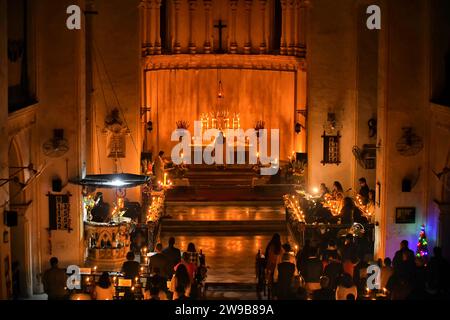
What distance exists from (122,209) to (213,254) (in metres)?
3.20

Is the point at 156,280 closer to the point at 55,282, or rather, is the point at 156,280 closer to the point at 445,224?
the point at 55,282

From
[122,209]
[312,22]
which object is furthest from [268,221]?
[312,22]

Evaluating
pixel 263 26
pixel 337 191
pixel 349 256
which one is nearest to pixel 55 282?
pixel 349 256

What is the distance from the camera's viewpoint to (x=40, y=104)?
83.5ft

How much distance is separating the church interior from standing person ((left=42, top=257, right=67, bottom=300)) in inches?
1.1

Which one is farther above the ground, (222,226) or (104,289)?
(222,226)

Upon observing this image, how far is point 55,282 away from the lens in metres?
20.6

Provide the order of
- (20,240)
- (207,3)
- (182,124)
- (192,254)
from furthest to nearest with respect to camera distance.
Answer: (182,124) → (207,3) → (20,240) → (192,254)

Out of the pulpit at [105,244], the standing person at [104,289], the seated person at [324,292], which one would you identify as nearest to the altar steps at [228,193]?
the pulpit at [105,244]

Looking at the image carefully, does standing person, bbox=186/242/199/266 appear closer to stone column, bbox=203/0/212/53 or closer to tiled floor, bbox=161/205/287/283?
tiled floor, bbox=161/205/287/283

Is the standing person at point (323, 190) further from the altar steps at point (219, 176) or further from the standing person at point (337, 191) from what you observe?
the altar steps at point (219, 176)

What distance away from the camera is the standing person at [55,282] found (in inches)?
811

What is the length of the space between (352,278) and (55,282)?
5801mm
